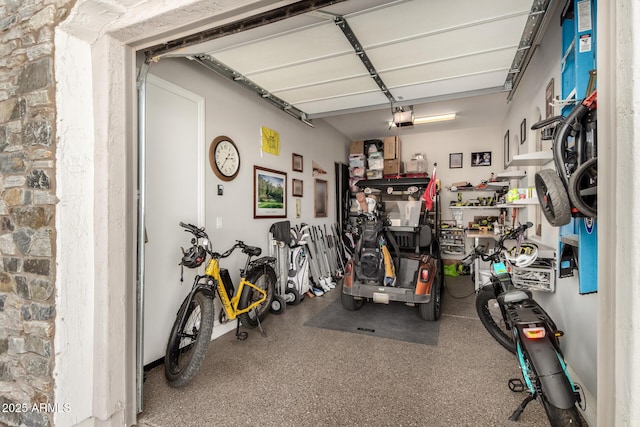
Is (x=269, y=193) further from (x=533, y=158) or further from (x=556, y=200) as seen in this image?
(x=556, y=200)

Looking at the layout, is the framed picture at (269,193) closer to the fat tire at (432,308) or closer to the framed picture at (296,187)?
the framed picture at (296,187)

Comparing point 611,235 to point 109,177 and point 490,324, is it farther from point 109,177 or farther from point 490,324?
point 109,177

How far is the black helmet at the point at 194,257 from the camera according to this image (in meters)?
2.54

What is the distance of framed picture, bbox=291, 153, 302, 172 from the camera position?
4.75 metres

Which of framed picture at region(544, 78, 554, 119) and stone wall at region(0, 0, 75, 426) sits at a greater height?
framed picture at region(544, 78, 554, 119)

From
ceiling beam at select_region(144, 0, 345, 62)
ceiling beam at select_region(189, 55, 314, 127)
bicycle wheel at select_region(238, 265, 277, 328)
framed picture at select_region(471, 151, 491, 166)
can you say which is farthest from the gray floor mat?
framed picture at select_region(471, 151, 491, 166)

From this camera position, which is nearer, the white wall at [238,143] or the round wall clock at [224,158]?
the white wall at [238,143]

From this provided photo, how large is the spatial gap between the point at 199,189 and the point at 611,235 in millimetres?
3009

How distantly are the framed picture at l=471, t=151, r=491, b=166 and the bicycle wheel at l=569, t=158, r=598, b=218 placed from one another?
5.87 meters

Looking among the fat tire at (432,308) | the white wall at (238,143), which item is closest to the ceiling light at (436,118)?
the white wall at (238,143)

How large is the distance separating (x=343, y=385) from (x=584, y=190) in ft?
6.37

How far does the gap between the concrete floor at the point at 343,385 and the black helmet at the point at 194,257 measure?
Result: 868 mm

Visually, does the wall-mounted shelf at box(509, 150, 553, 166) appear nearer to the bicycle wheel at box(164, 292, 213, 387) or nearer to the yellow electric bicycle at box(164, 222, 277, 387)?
the yellow electric bicycle at box(164, 222, 277, 387)

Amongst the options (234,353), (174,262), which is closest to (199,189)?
(174,262)
